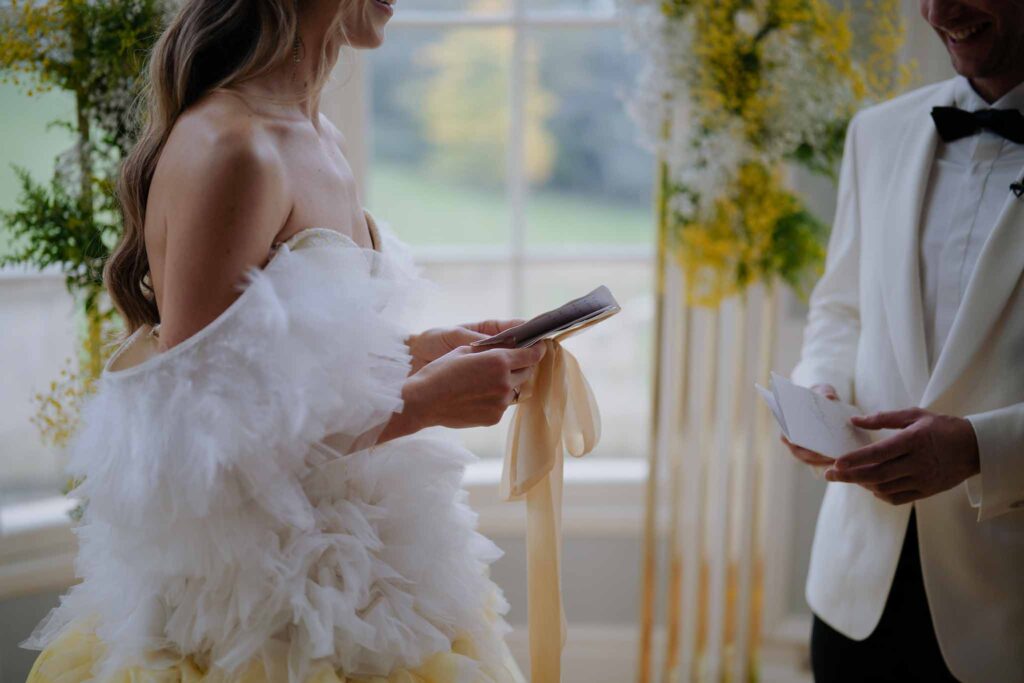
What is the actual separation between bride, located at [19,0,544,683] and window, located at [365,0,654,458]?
4.42 ft

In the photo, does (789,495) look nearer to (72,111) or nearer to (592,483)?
(592,483)

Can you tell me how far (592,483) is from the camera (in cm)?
267

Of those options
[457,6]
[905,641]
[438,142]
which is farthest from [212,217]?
[438,142]

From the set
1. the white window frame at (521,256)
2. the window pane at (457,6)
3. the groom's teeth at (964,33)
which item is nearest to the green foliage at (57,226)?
the white window frame at (521,256)

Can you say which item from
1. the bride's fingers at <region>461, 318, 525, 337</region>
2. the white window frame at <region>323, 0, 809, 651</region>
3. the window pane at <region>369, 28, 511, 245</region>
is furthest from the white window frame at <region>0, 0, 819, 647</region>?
the bride's fingers at <region>461, 318, 525, 337</region>

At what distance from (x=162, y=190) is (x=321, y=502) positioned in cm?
44

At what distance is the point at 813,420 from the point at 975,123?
0.56 m

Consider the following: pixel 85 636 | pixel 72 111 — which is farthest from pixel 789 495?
pixel 72 111

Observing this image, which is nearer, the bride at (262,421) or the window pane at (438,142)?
the bride at (262,421)

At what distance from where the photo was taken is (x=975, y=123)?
143cm

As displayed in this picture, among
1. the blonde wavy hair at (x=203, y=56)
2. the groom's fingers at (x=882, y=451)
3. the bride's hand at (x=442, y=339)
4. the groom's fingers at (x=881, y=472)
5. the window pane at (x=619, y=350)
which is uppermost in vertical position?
the blonde wavy hair at (x=203, y=56)

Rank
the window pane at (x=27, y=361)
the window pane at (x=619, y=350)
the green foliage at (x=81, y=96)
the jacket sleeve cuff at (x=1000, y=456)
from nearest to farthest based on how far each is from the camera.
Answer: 1. the jacket sleeve cuff at (x=1000, y=456)
2. the green foliage at (x=81, y=96)
3. the window pane at (x=27, y=361)
4. the window pane at (x=619, y=350)

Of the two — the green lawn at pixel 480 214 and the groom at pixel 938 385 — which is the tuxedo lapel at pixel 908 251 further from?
the green lawn at pixel 480 214

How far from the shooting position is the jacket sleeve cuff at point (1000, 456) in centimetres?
127
